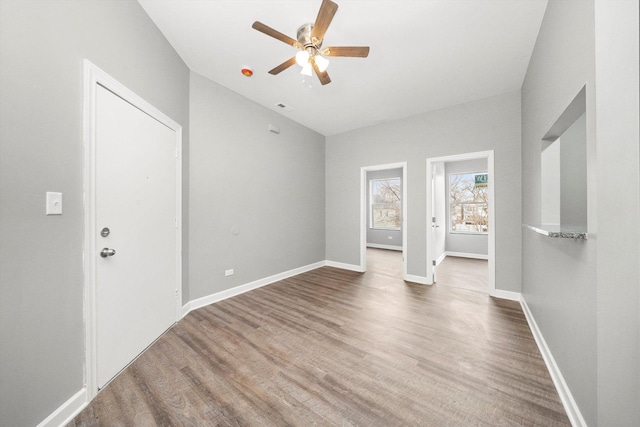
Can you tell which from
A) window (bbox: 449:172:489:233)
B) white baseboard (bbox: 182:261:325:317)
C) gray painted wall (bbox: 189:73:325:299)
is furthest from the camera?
window (bbox: 449:172:489:233)

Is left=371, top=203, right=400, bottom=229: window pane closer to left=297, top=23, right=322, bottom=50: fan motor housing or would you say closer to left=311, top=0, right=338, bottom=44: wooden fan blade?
left=297, top=23, right=322, bottom=50: fan motor housing

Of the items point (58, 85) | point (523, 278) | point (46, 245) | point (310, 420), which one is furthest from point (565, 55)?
point (46, 245)

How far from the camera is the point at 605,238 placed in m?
0.96

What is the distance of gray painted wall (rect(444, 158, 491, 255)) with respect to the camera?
17.7 feet

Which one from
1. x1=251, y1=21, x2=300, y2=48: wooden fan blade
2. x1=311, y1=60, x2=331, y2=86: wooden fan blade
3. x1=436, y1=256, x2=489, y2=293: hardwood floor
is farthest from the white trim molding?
x1=251, y1=21, x2=300, y2=48: wooden fan blade

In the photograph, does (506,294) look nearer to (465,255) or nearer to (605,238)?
(605,238)

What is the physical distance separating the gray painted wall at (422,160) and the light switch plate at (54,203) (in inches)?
158

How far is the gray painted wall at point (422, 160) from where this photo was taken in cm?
305

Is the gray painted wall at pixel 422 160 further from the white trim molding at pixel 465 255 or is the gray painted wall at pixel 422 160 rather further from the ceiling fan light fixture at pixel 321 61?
the white trim molding at pixel 465 255

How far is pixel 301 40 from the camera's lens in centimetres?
201

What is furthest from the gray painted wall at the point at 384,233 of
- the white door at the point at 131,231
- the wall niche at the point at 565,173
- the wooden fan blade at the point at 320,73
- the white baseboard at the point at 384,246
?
the white door at the point at 131,231

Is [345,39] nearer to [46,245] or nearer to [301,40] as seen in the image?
[301,40]

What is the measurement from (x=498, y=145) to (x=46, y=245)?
4.71 metres

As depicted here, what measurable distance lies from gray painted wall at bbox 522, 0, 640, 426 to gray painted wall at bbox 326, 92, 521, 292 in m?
1.91
